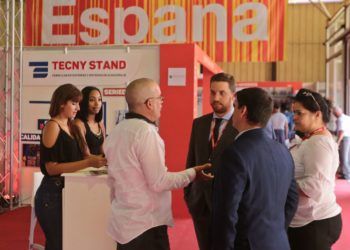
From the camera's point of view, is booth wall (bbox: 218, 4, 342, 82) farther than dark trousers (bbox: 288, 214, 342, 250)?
Yes

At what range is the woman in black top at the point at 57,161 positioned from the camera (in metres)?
2.42

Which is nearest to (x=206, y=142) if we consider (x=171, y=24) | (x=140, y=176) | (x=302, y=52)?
(x=140, y=176)

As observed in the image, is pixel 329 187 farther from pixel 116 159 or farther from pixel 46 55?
pixel 46 55

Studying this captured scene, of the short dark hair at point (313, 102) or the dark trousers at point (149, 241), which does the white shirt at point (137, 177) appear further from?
the short dark hair at point (313, 102)

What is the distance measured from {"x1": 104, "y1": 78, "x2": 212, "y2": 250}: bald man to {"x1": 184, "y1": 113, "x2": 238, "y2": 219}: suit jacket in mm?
426

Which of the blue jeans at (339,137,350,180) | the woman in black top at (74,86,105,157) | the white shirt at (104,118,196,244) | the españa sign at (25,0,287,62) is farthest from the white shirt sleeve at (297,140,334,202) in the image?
the blue jeans at (339,137,350,180)

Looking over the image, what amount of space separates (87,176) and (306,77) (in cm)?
1705

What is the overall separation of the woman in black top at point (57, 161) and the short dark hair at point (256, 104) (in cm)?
102

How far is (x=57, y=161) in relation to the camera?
2.44 meters

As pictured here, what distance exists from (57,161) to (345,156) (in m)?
7.24

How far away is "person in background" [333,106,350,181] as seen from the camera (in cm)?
828

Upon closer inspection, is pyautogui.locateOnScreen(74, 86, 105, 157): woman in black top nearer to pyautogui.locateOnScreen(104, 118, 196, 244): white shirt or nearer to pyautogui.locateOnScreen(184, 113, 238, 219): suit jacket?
pyautogui.locateOnScreen(184, 113, 238, 219): suit jacket

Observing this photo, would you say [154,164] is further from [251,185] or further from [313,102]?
[313,102]

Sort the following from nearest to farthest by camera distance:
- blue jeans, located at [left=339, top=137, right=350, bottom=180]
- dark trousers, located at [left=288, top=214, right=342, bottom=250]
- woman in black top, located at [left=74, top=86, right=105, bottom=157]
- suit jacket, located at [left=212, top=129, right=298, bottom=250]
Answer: suit jacket, located at [left=212, top=129, right=298, bottom=250], dark trousers, located at [left=288, top=214, right=342, bottom=250], woman in black top, located at [left=74, top=86, right=105, bottom=157], blue jeans, located at [left=339, top=137, right=350, bottom=180]
